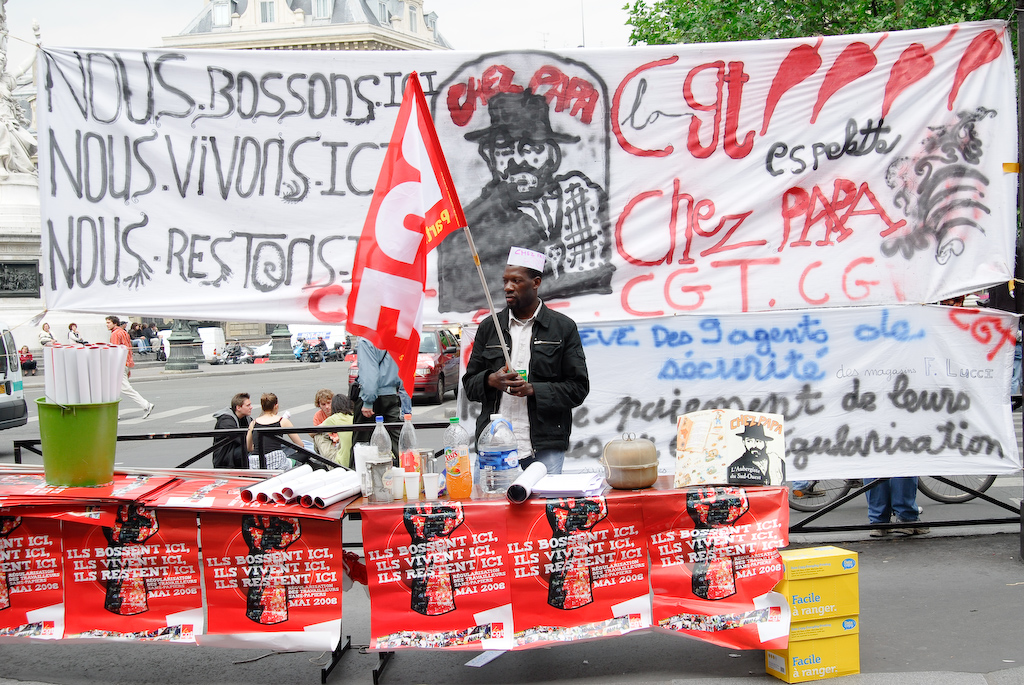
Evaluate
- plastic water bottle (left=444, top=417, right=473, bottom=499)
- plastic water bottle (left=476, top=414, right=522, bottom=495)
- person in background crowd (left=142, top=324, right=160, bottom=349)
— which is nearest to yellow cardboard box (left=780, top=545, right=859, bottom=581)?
plastic water bottle (left=476, top=414, right=522, bottom=495)

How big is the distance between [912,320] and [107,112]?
534cm

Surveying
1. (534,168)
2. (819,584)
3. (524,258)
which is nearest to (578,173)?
(534,168)

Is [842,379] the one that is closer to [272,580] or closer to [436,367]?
[272,580]

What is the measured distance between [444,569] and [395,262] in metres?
1.48

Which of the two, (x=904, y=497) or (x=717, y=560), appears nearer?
(x=717, y=560)

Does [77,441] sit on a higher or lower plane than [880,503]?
higher

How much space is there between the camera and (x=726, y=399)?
5.96 metres

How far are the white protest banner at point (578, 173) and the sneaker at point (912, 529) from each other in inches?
63.6

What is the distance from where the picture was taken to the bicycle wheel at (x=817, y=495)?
25.2ft

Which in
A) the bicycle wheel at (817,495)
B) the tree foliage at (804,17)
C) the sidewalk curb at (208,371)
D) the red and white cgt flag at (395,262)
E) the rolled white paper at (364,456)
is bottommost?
the bicycle wheel at (817,495)

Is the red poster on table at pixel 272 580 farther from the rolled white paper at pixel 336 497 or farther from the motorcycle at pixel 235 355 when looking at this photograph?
the motorcycle at pixel 235 355

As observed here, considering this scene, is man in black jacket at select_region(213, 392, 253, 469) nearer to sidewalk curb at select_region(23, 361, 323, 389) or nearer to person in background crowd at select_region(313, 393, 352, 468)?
person in background crowd at select_region(313, 393, 352, 468)

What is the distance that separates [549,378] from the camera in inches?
191

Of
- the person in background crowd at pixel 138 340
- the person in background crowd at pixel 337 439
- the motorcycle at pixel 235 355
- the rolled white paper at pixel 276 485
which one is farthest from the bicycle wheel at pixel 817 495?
the person in background crowd at pixel 138 340
